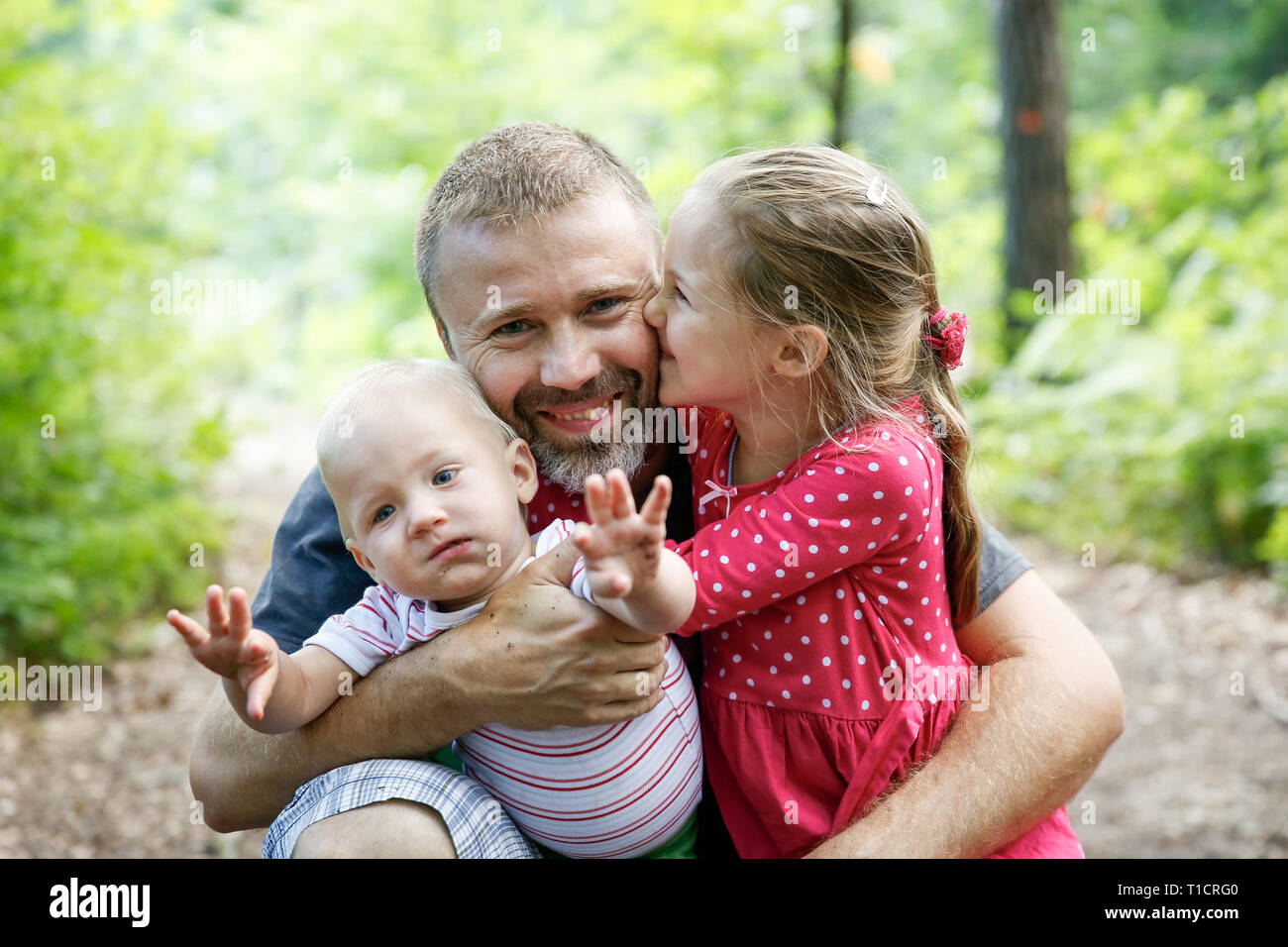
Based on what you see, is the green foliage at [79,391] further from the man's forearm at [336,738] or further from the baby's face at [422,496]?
the baby's face at [422,496]

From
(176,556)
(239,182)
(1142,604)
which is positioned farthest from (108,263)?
(239,182)

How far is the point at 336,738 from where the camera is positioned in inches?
75.7

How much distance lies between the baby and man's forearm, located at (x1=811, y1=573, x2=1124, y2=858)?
36 centimetres

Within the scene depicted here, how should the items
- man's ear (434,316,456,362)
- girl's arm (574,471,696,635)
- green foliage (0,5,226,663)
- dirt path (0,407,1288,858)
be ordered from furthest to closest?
1. green foliage (0,5,226,663)
2. dirt path (0,407,1288,858)
3. man's ear (434,316,456,362)
4. girl's arm (574,471,696,635)

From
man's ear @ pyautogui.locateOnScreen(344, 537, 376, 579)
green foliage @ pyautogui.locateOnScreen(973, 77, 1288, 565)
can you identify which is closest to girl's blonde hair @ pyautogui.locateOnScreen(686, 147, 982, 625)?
man's ear @ pyautogui.locateOnScreen(344, 537, 376, 579)

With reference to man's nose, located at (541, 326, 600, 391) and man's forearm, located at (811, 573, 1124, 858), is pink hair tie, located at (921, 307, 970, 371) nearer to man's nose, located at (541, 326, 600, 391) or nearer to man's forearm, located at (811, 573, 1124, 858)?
man's forearm, located at (811, 573, 1124, 858)

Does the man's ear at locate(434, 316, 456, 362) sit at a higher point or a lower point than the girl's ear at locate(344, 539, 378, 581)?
higher

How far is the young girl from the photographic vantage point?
1817 millimetres
